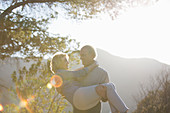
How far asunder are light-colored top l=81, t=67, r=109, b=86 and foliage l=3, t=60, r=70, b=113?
225 centimetres

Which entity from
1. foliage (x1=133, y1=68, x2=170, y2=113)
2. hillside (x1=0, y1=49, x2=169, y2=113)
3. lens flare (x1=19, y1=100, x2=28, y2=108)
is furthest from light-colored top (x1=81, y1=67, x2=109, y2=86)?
hillside (x1=0, y1=49, x2=169, y2=113)

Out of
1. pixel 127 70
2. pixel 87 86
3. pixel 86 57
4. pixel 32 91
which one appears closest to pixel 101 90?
pixel 87 86

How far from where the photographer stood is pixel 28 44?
246 inches

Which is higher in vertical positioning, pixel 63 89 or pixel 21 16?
pixel 21 16

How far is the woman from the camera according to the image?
2468 millimetres

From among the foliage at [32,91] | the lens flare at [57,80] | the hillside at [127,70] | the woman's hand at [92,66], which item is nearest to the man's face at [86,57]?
the woman's hand at [92,66]

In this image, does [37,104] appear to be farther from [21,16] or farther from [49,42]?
[21,16]

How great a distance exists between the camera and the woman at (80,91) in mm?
2468

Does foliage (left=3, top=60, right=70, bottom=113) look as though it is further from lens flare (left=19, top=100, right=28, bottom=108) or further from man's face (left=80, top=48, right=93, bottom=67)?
man's face (left=80, top=48, right=93, bottom=67)

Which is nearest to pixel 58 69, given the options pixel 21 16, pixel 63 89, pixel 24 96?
pixel 63 89

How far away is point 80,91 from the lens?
8.21 ft

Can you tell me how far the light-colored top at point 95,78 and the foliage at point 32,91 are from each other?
2251 millimetres

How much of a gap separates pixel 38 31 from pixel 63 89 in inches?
141

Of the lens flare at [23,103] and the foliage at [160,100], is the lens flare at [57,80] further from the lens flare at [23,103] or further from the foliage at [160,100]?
the foliage at [160,100]
